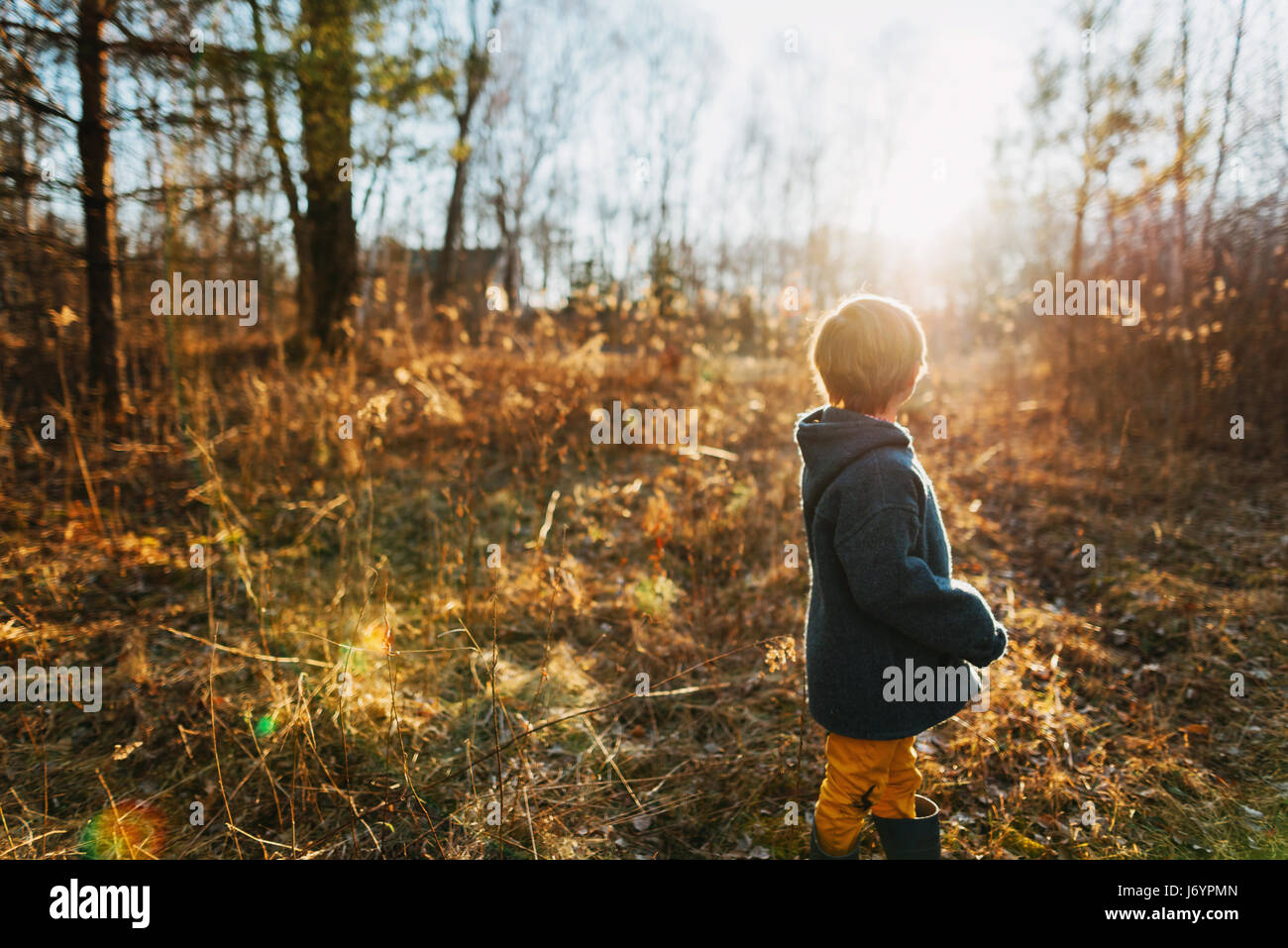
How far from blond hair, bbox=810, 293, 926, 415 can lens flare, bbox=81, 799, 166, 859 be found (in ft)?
8.41

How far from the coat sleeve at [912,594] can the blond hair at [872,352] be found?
323mm

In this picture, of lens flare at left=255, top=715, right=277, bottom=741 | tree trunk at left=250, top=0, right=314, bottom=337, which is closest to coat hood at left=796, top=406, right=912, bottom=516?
lens flare at left=255, top=715, right=277, bottom=741

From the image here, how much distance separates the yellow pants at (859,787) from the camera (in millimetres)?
1780

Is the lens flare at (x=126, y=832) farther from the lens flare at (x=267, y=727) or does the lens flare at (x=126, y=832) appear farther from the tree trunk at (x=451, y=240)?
the tree trunk at (x=451, y=240)

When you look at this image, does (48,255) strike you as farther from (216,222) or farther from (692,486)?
(692,486)

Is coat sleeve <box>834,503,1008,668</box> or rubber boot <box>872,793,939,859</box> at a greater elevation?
coat sleeve <box>834,503,1008,668</box>

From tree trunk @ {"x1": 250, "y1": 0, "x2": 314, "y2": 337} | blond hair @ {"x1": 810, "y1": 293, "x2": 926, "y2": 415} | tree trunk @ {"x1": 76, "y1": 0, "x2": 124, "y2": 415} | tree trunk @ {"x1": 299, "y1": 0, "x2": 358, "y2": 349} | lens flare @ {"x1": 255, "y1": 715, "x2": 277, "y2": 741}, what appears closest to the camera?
blond hair @ {"x1": 810, "y1": 293, "x2": 926, "y2": 415}

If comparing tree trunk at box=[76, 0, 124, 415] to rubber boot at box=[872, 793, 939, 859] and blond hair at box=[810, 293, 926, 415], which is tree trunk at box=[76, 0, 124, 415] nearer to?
blond hair at box=[810, 293, 926, 415]

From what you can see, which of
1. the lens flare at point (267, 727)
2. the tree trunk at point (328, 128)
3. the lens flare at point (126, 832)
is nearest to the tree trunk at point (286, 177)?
the tree trunk at point (328, 128)

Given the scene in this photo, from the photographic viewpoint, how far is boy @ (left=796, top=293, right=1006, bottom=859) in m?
1.59

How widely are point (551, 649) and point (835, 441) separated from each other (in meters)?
2.22

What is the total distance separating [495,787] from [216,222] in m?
5.66
